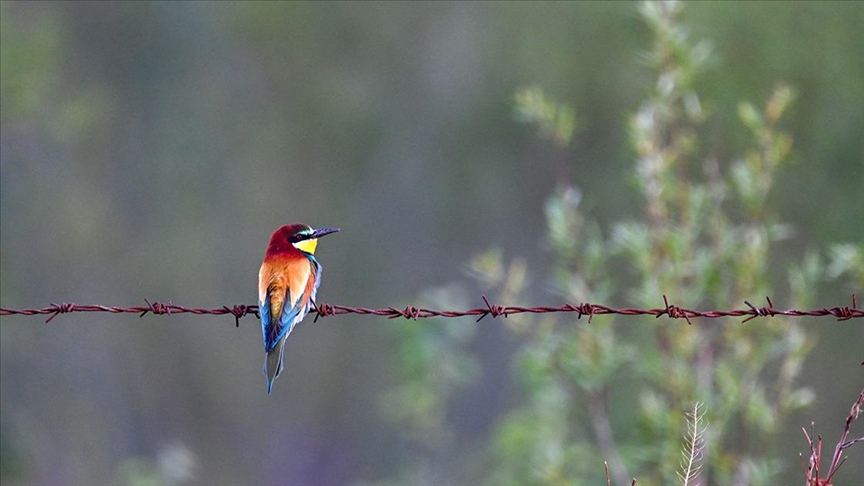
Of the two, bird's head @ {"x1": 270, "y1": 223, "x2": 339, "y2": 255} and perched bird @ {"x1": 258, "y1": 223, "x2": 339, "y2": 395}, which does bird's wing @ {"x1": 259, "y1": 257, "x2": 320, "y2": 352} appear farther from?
bird's head @ {"x1": 270, "y1": 223, "x2": 339, "y2": 255}

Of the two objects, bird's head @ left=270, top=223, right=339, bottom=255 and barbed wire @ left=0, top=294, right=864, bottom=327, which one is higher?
bird's head @ left=270, top=223, right=339, bottom=255

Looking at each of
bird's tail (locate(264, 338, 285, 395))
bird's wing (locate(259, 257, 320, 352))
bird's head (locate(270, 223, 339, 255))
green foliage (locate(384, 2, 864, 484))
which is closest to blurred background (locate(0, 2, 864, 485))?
green foliage (locate(384, 2, 864, 484))

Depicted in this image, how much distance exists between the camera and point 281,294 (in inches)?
159

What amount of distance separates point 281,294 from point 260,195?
31.4ft

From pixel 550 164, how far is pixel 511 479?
203 inches

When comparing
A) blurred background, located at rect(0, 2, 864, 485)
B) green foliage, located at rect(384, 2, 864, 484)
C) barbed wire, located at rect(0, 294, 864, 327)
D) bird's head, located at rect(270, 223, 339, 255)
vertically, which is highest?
blurred background, located at rect(0, 2, 864, 485)

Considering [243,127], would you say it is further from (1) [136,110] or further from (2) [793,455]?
(2) [793,455]

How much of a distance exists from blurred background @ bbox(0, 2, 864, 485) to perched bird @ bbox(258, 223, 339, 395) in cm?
724

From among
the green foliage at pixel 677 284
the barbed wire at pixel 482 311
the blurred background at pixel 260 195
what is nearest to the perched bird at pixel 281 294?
the barbed wire at pixel 482 311

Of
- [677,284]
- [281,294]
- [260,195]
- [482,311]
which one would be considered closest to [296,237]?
[281,294]

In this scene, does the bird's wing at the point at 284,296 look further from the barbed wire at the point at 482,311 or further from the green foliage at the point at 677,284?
the green foliage at the point at 677,284

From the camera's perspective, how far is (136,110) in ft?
45.1

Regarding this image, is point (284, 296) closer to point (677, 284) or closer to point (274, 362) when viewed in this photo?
point (274, 362)

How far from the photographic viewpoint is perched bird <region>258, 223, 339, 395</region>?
13.0ft
